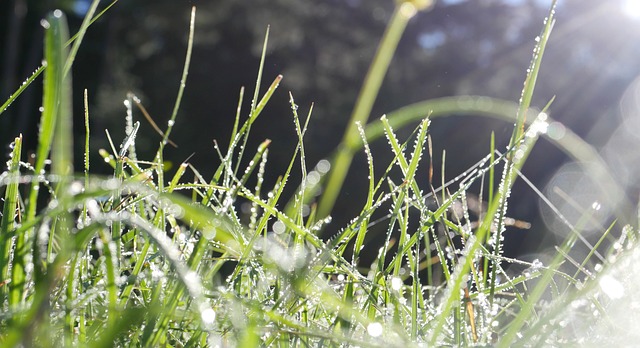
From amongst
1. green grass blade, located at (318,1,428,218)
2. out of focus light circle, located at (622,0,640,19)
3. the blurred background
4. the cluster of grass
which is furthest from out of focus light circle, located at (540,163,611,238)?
green grass blade, located at (318,1,428,218)

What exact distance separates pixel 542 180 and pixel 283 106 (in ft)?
13.1

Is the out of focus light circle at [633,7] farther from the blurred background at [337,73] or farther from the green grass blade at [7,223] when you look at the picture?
the blurred background at [337,73]

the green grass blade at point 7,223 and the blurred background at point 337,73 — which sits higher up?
the blurred background at point 337,73

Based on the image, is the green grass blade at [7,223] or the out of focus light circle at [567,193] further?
the out of focus light circle at [567,193]

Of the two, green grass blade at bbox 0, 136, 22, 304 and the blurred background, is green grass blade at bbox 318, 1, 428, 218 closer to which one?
green grass blade at bbox 0, 136, 22, 304

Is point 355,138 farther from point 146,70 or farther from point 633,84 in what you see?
point 633,84

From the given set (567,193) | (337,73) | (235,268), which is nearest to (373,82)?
(235,268)

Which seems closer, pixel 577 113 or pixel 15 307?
pixel 15 307

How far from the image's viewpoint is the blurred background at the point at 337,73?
9.07 metres

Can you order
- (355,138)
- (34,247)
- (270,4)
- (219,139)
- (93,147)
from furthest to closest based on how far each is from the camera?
(270,4), (219,139), (93,147), (355,138), (34,247)

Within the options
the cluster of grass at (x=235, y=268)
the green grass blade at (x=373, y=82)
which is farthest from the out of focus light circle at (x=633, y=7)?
the green grass blade at (x=373, y=82)

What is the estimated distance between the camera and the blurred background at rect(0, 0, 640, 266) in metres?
9.07

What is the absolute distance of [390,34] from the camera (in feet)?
1.50

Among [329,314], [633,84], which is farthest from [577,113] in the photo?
[329,314]
